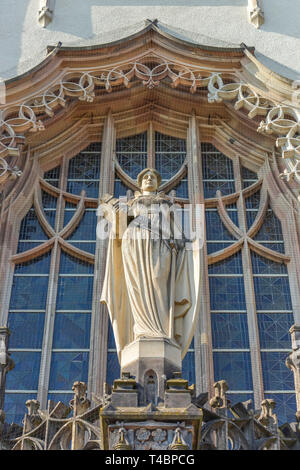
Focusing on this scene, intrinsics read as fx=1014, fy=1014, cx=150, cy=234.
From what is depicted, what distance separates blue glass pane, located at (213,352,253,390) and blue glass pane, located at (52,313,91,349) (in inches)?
62.9

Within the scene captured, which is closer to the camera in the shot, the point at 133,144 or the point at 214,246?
the point at 214,246

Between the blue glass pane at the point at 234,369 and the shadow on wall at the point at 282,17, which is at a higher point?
the shadow on wall at the point at 282,17

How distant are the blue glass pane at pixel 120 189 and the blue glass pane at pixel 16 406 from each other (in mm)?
3428

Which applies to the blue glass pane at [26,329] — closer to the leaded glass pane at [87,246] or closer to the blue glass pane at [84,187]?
the leaded glass pane at [87,246]

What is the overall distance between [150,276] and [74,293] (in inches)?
117

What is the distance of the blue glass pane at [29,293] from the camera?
41.7 feet

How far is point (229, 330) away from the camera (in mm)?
12453

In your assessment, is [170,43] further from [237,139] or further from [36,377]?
[36,377]

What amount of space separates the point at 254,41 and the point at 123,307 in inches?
245

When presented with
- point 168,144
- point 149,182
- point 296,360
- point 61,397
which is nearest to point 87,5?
point 168,144

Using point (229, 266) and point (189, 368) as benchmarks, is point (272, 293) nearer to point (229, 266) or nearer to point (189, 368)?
point (229, 266)

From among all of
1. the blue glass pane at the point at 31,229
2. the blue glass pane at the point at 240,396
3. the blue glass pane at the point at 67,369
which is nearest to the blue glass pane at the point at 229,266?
the blue glass pane at the point at 240,396
